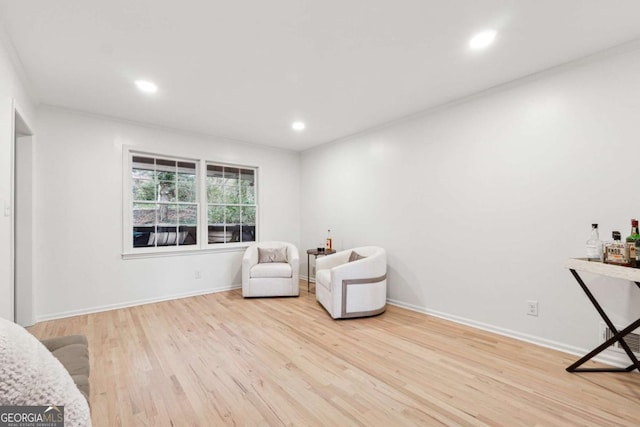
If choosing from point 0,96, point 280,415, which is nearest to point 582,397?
point 280,415

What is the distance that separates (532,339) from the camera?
278 cm

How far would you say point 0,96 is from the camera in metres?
2.15

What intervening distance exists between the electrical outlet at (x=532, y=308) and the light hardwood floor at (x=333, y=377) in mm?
298

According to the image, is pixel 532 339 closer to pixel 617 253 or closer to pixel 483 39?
pixel 617 253

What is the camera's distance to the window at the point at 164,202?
4.21 metres

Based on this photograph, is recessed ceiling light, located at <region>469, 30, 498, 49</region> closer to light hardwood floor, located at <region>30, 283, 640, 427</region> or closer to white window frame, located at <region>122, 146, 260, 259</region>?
light hardwood floor, located at <region>30, 283, 640, 427</region>

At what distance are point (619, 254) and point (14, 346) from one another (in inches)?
123

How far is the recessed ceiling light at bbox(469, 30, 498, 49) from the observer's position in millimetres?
2213

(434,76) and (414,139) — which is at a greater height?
(434,76)

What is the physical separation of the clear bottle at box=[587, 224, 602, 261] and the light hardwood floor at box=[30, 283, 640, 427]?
0.89 metres

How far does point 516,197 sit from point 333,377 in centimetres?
243

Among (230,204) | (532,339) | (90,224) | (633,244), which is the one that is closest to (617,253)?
(633,244)

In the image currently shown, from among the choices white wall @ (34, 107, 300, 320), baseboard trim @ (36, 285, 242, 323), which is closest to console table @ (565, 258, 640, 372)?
baseboard trim @ (36, 285, 242, 323)

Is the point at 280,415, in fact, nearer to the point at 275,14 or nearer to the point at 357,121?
the point at 275,14
